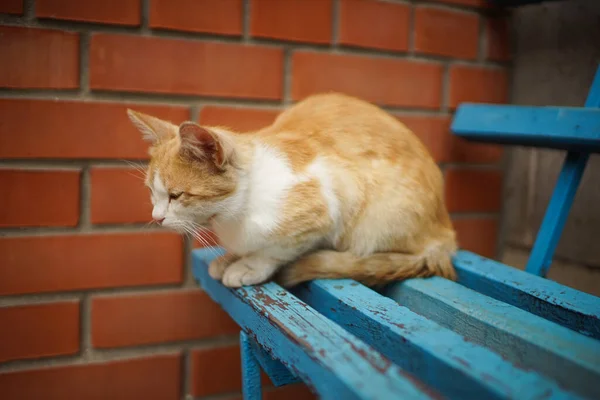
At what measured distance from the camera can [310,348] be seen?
513 mm

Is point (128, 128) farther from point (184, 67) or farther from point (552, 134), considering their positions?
point (552, 134)

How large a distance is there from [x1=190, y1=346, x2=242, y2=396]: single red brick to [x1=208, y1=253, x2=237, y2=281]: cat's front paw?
1.00ft

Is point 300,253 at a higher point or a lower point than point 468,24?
lower

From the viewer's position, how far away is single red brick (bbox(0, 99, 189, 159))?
0.88 m

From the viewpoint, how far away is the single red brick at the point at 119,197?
951mm

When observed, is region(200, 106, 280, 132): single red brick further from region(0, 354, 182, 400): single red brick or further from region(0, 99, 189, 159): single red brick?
region(0, 354, 182, 400): single red brick

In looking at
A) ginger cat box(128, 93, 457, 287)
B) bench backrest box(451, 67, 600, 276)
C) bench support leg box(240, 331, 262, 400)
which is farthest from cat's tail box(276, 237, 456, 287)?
bench backrest box(451, 67, 600, 276)

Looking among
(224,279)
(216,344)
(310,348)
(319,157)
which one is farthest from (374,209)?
(216,344)

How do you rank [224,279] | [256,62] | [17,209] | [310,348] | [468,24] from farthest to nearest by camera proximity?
[468,24] < [256,62] < [17,209] < [224,279] < [310,348]

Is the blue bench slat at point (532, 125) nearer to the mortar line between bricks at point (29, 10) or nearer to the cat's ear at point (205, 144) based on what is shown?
the cat's ear at point (205, 144)

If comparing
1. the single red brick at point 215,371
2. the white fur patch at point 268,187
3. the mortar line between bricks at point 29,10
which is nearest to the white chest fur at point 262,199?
the white fur patch at point 268,187

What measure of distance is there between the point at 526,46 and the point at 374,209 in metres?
0.67

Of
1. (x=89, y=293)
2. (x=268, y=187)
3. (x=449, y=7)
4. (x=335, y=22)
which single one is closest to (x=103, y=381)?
(x=89, y=293)

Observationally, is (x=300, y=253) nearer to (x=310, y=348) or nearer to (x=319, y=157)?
(x=319, y=157)
